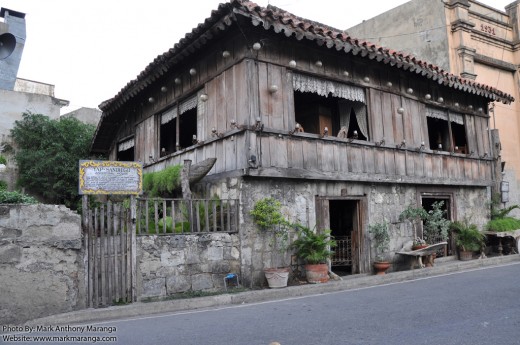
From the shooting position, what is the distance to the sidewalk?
6422mm

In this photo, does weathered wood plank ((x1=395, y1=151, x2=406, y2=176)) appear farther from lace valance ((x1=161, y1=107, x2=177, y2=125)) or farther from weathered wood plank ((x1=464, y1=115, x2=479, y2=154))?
lace valance ((x1=161, y1=107, x2=177, y2=125))

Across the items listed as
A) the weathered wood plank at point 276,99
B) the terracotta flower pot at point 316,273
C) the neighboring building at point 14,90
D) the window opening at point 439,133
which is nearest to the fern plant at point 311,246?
the terracotta flower pot at point 316,273

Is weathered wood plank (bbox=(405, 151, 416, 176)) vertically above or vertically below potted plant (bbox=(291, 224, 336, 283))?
above

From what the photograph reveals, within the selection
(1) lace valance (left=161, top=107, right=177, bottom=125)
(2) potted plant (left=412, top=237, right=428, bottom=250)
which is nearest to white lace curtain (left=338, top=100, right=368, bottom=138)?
(2) potted plant (left=412, top=237, right=428, bottom=250)

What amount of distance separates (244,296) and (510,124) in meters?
16.9

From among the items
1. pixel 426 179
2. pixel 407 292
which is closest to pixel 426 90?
pixel 426 179

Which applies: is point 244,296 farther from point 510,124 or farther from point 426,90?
point 510,124

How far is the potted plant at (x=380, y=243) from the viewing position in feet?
33.7

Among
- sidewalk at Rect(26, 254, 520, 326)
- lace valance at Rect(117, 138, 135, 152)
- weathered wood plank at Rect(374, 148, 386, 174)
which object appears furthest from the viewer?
lace valance at Rect(117, 138, 135, 152)

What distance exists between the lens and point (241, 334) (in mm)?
5148

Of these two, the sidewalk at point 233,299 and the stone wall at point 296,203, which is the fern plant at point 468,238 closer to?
the stone wall at point 296,203

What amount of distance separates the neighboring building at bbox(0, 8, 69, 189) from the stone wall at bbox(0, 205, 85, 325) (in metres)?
2.04

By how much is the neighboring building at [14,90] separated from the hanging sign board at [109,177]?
169 centimetres

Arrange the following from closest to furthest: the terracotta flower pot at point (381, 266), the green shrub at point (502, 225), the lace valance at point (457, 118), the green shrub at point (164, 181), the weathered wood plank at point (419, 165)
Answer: the green shrub at point (164, 181) < the terracotta flower pot at point (381, 266) < the weathered wood plank at point (419, 165) < the green shrub at point (502, 225) < the lace valance at point (457, 118)
